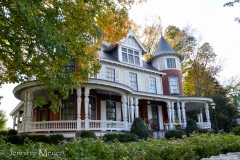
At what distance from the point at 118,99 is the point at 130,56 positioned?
4.59 meters

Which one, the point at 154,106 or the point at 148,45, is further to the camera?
the point at 148,45

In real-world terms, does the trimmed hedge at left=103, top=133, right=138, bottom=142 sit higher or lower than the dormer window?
lower

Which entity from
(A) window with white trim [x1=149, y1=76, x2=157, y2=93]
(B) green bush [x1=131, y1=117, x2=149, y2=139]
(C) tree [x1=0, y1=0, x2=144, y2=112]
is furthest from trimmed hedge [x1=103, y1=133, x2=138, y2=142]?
(A) window with white trim [x1=149, y1=76, x2=157, y2=93]

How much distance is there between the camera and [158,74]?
19578mm

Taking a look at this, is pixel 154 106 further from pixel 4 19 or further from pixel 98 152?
pixel 98 152

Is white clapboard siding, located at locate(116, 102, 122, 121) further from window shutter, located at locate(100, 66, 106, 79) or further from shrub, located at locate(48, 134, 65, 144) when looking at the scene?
shrub, located at locate(48, 134, 65, 144)

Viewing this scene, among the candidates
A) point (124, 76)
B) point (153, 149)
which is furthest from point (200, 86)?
point (153, 149)

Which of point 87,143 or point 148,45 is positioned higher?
point 148,45

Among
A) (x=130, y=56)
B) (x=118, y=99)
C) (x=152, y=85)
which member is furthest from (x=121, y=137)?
(x=130, y=56)

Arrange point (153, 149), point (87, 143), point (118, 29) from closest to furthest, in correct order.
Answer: point (87, 143), point (153, 149), point (118, 29)

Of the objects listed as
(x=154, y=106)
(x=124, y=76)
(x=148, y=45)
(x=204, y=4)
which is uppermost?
(x=148, y=45)

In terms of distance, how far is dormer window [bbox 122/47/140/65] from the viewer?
17766mm

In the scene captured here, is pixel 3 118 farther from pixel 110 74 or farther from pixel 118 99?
pixel 118 99

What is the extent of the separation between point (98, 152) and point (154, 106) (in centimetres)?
1521
